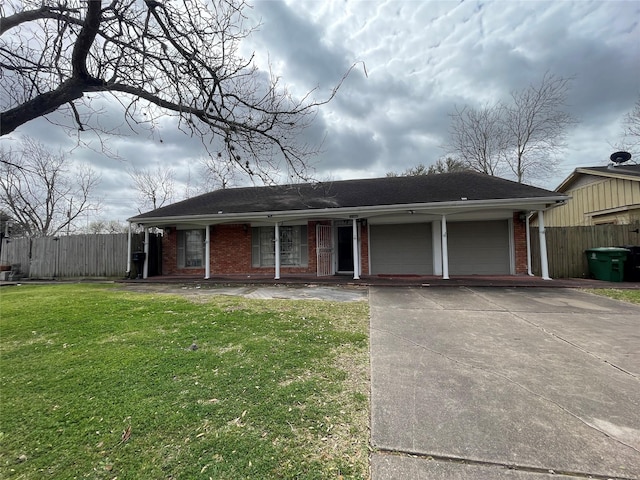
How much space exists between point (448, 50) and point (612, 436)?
9317 mm

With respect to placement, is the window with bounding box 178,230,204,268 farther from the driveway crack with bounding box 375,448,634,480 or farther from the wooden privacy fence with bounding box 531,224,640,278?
the wooden privacy fence with bounding box 531,224,640,278

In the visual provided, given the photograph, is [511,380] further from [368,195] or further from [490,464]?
[368,195]

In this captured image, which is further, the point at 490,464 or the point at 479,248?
the point at 479,248

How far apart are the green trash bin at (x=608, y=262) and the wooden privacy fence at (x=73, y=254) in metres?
17.6

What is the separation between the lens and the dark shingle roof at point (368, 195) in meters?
10.3

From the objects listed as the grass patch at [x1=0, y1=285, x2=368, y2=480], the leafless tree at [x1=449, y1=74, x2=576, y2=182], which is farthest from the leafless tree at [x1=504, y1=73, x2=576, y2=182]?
the grass patch at [x1=0, y1=285, x2=368, y2=480]

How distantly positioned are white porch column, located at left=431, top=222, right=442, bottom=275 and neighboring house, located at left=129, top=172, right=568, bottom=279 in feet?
0.13

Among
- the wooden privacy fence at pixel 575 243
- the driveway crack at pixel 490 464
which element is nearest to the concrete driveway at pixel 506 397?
the driveway crack at pixel 490 464

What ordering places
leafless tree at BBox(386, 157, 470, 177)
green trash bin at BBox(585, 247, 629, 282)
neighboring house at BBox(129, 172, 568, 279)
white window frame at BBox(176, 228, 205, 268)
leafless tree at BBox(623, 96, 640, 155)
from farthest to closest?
leafless tree at BBox(386, 157, 470, 177) < leafless tree at BBox(623, 96, 640, 155) < white window frame at BBox(176, 228, 205, 268) < neighboring house at BBox(129, 172, 568, 279) < green trash bin at BBox(585, 247, 629, 282)

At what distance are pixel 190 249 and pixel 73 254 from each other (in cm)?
533

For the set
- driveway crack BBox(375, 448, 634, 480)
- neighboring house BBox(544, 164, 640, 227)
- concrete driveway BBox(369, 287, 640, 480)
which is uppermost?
neighboring house BBox(544, 164, 640, 227)

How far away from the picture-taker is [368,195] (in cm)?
1216

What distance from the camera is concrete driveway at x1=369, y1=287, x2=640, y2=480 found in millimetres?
1866

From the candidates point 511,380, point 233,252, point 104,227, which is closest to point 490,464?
point 511,380
